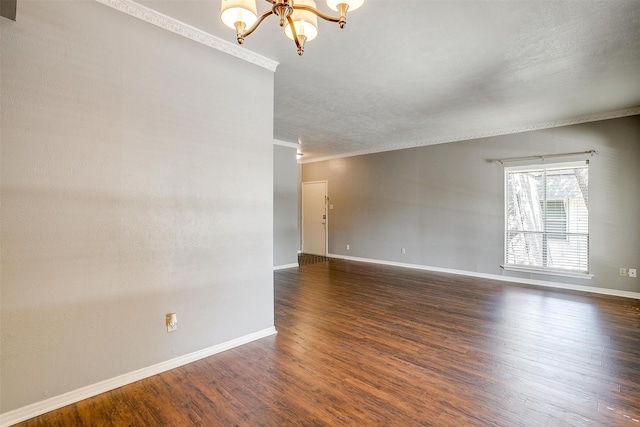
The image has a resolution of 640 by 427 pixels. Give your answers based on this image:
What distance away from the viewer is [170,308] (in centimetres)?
231

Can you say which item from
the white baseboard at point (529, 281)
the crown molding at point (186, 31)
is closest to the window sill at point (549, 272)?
the white baseboard at point (529, 281)

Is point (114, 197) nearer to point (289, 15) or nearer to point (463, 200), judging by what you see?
point (289, 15)

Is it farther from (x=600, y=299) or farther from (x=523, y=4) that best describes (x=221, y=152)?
(x=600, y=299)

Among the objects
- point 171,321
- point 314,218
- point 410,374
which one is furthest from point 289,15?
point 314,218

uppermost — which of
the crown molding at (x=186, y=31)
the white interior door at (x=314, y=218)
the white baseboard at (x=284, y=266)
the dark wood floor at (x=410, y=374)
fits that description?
the crown molding at (x=186, y=31)

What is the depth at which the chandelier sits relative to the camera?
142 cm

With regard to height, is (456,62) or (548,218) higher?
(456,62)

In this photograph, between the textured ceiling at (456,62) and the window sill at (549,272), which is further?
the window sill at (549,272)

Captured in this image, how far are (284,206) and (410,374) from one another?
4607 mm

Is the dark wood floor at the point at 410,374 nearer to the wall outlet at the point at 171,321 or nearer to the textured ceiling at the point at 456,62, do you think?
the wall outlet at the point at 171,321

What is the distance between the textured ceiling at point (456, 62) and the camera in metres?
2.17

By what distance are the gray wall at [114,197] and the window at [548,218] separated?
4658 mm

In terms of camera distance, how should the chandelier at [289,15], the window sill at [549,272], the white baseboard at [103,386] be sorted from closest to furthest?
the chandelier at [289,15], the white baseboard at [103,386], the window sill at [549,272]

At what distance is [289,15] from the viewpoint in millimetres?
1453
